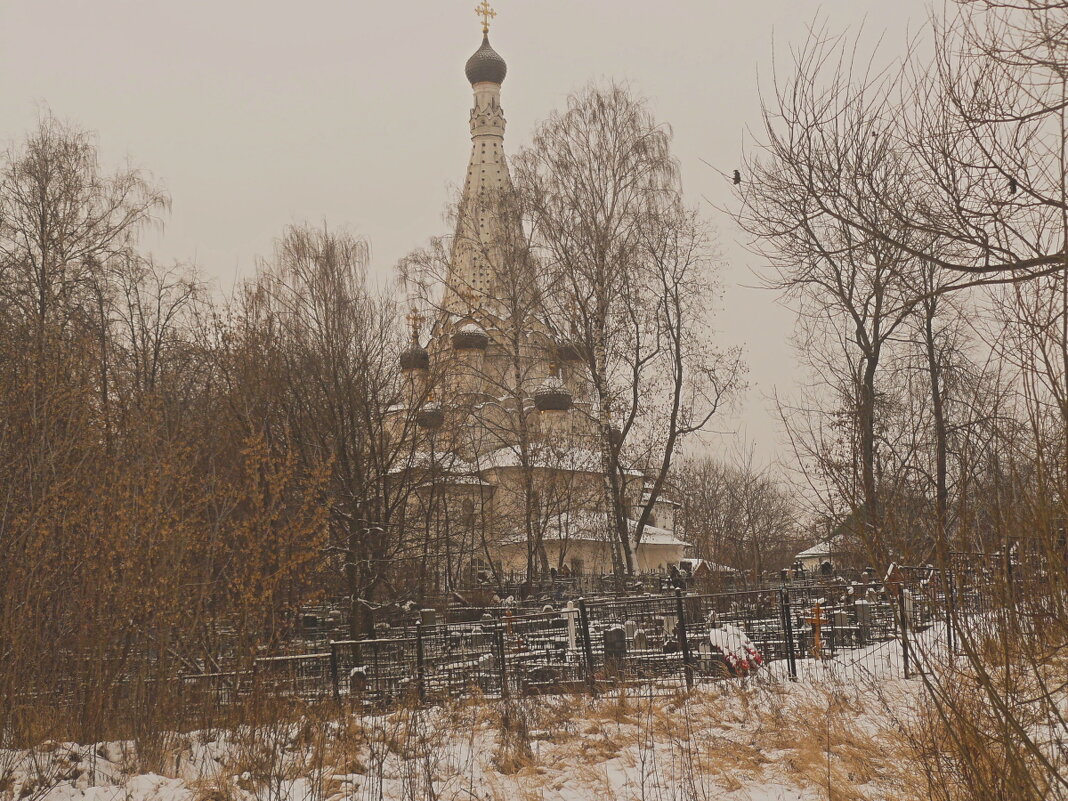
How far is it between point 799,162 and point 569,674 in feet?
25.3

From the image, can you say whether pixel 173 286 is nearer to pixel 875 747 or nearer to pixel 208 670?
pixel 208 670

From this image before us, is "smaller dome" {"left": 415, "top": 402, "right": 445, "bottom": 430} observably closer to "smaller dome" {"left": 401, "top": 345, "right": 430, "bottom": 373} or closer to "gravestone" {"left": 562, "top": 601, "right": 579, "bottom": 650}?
"smaller dome" {"left": 401, "top": 345, "right": 430, "bottom": 373}

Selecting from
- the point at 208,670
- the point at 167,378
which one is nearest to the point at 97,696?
the point at 208,670

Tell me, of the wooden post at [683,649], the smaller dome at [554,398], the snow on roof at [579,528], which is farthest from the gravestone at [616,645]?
the smaller dome at [554,398]

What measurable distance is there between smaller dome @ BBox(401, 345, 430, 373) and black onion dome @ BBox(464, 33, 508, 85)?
21.5 metres

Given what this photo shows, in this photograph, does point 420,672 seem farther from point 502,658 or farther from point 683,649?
point 683,649

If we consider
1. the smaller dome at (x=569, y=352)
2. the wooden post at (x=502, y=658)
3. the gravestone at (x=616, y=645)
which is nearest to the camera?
the wooden post at (x=502, y=658)

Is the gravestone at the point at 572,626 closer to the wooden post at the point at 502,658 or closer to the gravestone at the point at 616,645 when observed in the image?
the gravestone at the point at 616,645

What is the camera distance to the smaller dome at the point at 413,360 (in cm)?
1742

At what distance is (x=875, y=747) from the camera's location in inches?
266

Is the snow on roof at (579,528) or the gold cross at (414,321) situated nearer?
the gold cross at (414,321)

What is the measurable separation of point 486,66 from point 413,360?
77.6 feet

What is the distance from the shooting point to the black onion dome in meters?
38.6

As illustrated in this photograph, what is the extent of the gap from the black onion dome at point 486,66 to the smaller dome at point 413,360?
21540 millimetres
